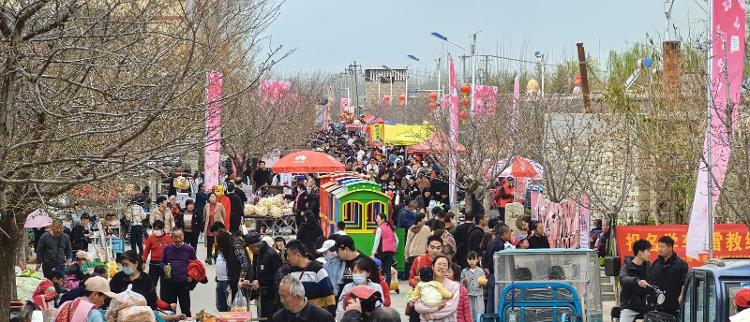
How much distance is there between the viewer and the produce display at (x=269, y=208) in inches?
1369

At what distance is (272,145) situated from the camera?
5916 centimetres

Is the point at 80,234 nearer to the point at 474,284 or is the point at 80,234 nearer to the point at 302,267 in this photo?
the point at 474,284

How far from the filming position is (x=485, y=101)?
42.2m

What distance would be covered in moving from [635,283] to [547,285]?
3.07 feet

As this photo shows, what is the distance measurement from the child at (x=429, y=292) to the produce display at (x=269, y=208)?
21.1 m

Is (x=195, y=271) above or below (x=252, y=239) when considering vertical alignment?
below

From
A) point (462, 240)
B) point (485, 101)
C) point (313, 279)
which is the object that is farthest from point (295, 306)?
point (485, 101)

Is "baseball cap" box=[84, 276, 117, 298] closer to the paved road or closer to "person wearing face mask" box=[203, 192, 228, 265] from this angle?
the paved road

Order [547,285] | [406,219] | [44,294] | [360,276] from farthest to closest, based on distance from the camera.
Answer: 1. [406,219]
2. [547,285]
3. [44,294]
4. [360,276]

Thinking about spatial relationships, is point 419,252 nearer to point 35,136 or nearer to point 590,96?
point 35,136

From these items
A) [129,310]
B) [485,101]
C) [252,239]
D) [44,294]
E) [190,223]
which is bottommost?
[44,294]

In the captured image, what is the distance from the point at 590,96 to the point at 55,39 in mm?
27564

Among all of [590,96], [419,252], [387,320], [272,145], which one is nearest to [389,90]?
[272,145]

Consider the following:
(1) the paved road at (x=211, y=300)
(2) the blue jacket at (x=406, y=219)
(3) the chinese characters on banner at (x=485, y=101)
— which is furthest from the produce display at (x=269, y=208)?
(2) the blue jacket at (x=406, y=219)
